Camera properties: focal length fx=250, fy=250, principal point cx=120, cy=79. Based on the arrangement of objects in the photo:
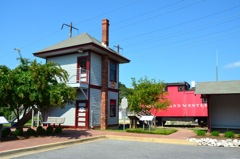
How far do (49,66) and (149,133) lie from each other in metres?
8.17

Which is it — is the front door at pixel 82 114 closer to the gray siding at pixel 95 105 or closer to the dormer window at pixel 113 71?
the gray siding at pixel 95 105

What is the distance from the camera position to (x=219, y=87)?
60.3ft

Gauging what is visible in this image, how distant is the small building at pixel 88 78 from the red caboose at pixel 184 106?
226 inches

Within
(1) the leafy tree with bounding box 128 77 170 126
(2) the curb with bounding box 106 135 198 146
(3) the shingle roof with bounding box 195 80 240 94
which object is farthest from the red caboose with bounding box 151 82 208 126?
(2) the curb with bounding box 106 135 198 146

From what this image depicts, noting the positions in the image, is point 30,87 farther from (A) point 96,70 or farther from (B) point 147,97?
(B) point 147,97

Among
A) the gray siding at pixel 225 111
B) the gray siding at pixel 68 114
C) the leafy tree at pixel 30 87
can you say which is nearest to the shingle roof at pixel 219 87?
the gray siding at pixel 225 111

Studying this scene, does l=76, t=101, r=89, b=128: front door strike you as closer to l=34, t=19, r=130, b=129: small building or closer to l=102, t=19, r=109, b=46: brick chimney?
l=34, t=19, r=130, b=129: small building

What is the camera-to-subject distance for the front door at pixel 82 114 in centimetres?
2037

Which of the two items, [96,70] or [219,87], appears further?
[96,70]

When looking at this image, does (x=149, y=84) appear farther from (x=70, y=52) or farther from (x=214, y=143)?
(x=214, y=143)

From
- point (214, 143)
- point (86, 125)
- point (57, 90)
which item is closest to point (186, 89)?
point (86, 125)

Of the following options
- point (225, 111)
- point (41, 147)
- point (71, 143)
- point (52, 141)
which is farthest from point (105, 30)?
point (41, 147)

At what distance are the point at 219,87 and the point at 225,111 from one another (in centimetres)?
293

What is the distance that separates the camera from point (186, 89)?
2655 centimetres
